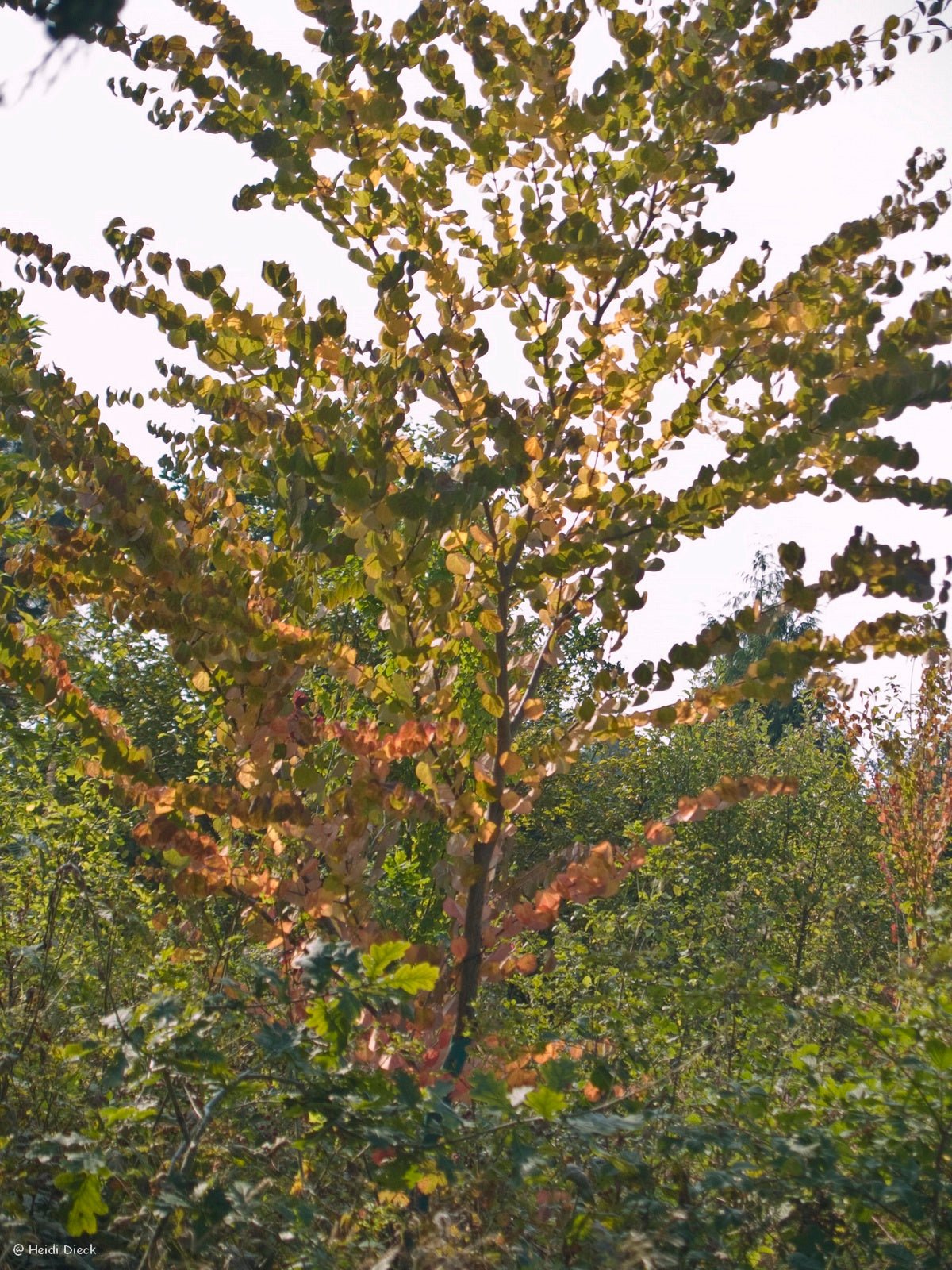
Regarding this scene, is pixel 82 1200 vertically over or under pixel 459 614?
under

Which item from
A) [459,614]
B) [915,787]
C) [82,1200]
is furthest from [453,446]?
[915,787]

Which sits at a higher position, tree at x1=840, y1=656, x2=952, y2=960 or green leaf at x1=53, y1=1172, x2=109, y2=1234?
tree at x1=840, y1=656, x2=952, y2=960

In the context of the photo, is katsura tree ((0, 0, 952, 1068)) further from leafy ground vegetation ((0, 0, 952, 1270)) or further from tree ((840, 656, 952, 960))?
tree ((840, 656, 952, 960))

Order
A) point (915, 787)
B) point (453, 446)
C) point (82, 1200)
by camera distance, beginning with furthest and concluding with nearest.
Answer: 1. point (915, 787)
2. point (453, 446)
3. point (82, 1200)

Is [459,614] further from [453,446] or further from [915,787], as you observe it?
[915,787]

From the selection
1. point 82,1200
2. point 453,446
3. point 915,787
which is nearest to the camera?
point 82,1200

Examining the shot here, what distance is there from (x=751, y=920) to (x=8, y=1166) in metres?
3.58

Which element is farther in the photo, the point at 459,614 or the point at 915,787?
the point at 915,787

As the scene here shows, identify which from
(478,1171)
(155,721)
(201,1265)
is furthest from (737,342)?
(155,721)

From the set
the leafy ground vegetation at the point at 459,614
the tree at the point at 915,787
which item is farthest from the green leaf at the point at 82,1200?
the tree at the point at 915,787

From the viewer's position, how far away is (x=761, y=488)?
254cm

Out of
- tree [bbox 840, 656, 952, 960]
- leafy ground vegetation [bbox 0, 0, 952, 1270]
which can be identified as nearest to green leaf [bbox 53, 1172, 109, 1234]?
leafy ground vegetation [bbox 0, 0, 952, 1270]

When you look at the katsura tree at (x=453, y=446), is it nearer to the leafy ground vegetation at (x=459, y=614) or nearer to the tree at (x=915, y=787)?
the leafy ground vegetation at (x=459, y=614)

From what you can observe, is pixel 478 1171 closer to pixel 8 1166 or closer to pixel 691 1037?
pixel 8 1166
